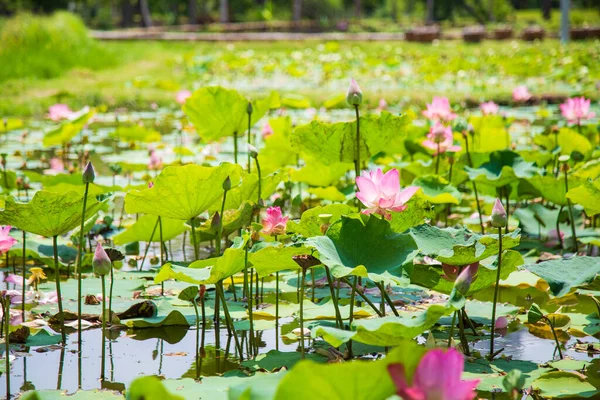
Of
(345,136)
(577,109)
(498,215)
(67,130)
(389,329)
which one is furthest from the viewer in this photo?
(67,130)

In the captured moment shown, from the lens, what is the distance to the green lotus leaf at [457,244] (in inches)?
56.6

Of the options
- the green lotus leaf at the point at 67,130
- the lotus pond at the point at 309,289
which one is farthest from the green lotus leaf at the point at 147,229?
the green lotus leaf at the point at 67,130

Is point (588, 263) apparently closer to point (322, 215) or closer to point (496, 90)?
point (322, 215)

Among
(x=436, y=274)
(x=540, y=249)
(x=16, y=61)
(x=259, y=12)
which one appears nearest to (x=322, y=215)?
(x=436, y=274)

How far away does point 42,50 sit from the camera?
394 inches

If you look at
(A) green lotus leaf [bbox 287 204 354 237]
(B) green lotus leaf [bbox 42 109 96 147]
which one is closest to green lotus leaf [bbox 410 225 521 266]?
(A) green lotus leaf [bbox 287 204 354 237]

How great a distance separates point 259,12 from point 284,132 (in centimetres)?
2695

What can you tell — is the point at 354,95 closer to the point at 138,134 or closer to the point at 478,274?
the point at 478,274

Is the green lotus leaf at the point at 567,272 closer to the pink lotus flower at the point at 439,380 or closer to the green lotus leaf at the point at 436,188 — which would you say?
the pink lotus flower at the point at 439,380

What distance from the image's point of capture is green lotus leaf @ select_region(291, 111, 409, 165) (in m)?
2.10

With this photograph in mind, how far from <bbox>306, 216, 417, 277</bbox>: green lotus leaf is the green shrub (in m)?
8.48

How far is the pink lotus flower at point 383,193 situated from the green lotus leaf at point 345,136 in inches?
21.7

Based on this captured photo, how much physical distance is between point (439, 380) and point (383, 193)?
764 mm

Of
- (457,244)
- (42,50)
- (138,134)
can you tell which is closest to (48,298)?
(457,244)
